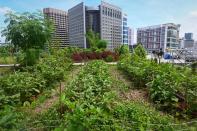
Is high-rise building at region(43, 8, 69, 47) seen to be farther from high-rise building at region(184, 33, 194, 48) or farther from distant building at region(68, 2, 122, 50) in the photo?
high-rise building at region(184, 33, 194, 48)

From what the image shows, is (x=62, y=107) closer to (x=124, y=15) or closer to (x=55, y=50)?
(x=55, y=50)

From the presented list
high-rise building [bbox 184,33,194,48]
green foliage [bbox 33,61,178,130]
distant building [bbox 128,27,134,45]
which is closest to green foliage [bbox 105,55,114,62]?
green foliage [bbox 33,61,178,130]

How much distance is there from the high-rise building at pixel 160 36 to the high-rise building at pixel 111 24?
12.3 metres

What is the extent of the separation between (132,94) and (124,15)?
3358 inches

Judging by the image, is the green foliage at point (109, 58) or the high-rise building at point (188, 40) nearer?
the green foliage at point (109, 58)

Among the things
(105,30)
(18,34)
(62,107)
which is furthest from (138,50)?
(105,30)

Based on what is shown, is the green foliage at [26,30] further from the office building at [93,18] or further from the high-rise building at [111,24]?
the high-rise building at [111,24]

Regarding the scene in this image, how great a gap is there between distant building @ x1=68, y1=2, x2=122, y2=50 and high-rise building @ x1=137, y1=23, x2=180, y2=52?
14175mm

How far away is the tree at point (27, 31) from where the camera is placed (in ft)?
38.5

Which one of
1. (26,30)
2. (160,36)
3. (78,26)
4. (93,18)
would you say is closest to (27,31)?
(26,30)

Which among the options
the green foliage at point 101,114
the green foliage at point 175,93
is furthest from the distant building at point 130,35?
the green foliage at point 101,114

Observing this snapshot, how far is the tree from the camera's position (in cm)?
1173

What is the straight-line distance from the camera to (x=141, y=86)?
23.7ft

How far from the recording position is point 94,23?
6278 centimetres
